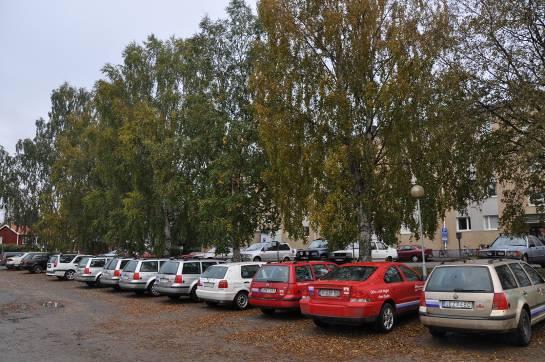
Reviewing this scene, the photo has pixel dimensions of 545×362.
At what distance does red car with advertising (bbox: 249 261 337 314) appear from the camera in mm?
13234

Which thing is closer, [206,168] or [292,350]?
[292,350]

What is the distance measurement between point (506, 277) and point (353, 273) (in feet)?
10.4

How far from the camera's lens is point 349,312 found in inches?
410

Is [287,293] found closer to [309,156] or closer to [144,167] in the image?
[309,156]

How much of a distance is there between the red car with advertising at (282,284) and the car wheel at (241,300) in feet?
4.60

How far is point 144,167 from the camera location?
29.8 m

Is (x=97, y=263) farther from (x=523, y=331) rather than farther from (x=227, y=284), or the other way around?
(x=523, y=331)

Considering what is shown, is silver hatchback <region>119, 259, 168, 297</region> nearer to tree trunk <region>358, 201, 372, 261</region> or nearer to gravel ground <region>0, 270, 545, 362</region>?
gravel ground <region>0, 270, 545, 362</region>

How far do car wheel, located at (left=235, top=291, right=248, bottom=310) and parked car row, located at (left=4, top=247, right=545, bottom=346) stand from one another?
0.10 ft

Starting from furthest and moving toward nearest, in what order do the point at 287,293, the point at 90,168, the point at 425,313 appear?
1. the point at 90,168
2. the point at 287,293
3. the point at 425,313

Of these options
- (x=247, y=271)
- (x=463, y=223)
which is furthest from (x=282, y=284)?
(x=463, y=223)

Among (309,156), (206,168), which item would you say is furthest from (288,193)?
(206,168)

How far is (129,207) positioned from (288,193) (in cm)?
1412

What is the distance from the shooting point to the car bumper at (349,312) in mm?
10352
